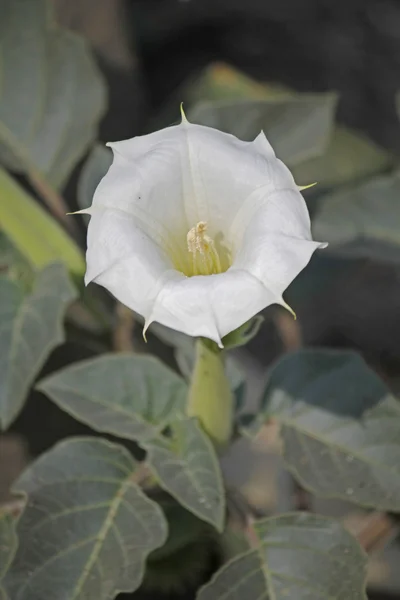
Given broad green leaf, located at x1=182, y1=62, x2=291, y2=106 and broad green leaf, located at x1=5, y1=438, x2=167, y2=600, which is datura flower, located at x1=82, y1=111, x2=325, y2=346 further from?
broad green leaf, located at x1=182, y1=62, x2=291, y2=106

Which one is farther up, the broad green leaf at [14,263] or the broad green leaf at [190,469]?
the broad green leaf at [14,263]

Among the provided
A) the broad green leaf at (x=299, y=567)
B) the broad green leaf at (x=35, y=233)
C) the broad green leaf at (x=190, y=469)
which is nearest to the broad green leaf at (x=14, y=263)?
the broad green leaf at (x=35, y=233)

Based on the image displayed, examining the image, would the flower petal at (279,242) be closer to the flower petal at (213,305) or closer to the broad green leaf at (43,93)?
the flower petal at (213,305)

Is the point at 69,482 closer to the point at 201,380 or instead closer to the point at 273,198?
the point at 201,380

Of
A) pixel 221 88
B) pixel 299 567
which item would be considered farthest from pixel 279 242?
pixel 221 88

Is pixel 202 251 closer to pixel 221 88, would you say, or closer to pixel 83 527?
pixel 83 527

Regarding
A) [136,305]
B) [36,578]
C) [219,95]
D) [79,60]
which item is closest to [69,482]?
[36,578]
